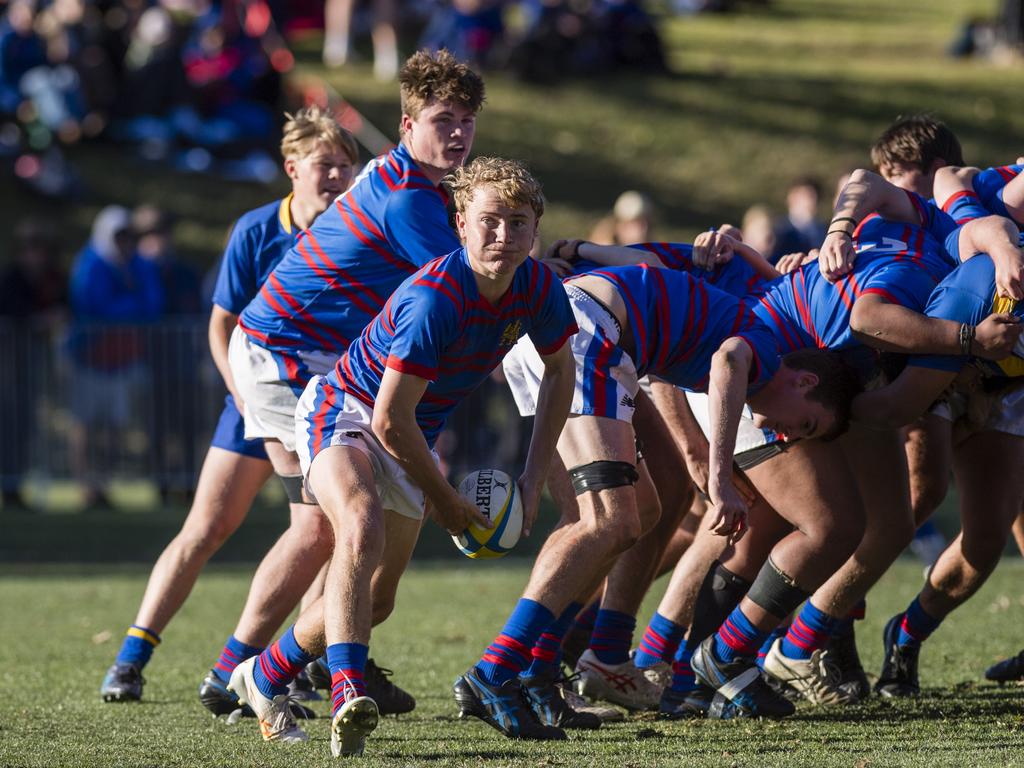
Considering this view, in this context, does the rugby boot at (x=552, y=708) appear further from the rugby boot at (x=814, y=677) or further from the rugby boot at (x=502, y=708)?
the rugby boot at (x=814, y=677)

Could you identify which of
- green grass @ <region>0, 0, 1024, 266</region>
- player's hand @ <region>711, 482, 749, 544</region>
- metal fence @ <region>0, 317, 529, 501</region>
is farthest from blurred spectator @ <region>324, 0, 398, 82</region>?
player's hand @ <region>711, 482, 749, 544</region>

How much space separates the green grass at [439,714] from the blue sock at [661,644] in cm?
41

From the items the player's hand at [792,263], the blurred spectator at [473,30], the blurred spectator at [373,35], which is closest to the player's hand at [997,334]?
the player's hand at [792,263]

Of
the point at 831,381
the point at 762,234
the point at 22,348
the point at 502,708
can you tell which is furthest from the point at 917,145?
the point at 22,348

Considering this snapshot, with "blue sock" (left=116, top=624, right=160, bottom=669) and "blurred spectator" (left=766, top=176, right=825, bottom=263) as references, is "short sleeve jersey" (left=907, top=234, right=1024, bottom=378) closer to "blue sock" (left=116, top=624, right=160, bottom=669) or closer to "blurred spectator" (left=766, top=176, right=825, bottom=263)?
"blue sock" (left=116, top=624, right=160, bottom=669)

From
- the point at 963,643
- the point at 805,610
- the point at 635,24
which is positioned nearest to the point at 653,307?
the point at 805,610

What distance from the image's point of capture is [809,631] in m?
6.12

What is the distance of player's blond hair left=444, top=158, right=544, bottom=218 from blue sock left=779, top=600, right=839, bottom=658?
195cm

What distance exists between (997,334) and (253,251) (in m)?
2.94

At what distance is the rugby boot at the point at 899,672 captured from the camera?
6.32 m

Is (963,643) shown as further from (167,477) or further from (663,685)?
(167,477)

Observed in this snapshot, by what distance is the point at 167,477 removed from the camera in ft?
47.2

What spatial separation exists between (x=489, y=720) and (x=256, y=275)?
2.26 meters

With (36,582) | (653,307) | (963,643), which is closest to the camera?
(653,307)
